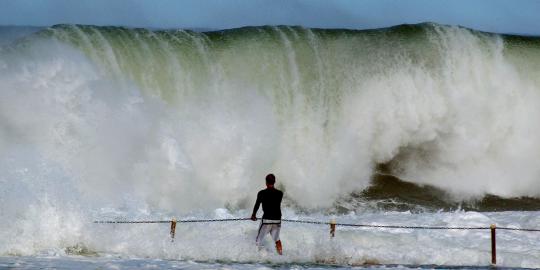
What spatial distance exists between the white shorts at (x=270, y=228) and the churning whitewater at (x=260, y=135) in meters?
0.30

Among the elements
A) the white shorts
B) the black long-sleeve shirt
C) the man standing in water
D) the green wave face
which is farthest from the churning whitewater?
the black long-sleeve shirt

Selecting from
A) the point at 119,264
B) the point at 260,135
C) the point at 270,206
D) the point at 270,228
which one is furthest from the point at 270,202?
the point at 260,135

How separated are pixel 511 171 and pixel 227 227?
1102 centimetres

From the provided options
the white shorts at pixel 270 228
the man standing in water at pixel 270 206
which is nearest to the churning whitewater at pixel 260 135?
the white shorts at pixel 270 228

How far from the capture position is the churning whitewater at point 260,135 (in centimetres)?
1366

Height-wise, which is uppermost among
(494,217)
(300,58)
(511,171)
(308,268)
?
(300,58)

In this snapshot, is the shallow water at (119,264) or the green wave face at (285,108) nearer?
the shallow water at (119,264)

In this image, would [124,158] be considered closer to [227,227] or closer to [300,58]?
[227,227]

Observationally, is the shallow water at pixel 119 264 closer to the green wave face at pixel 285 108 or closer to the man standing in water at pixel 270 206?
the man standing in water at pixel 270 206

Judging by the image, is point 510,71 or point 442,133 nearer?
point 442,133

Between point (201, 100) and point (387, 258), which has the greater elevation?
point (201, 100)

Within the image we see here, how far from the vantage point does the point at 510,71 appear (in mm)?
24141

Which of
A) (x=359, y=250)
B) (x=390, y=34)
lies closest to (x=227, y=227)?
(x=359, y=250)

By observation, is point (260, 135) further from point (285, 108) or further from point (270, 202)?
point (270, 202)
